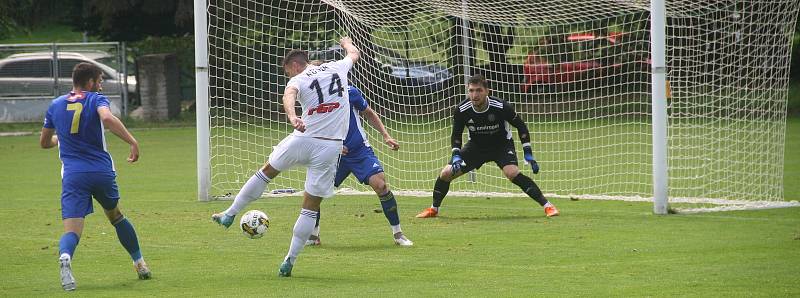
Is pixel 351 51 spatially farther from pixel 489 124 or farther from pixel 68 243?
pixel 489 124

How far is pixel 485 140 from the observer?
13.8 meters

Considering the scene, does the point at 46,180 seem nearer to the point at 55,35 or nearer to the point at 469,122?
the point at 469,122

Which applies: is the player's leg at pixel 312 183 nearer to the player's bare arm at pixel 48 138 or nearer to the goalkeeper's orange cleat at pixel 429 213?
the player's bare arm at pixel 48 138

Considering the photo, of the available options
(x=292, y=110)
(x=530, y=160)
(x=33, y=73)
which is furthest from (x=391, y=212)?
(x=33, y=73)

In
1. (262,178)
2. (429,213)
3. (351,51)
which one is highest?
(351,51)

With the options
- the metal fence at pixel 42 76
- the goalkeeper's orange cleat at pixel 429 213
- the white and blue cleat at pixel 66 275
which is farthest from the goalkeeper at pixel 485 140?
the metal fence at pixel 42 76

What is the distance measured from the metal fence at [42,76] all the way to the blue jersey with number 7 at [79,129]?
25.4 meters

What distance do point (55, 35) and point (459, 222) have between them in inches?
2025

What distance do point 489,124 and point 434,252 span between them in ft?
10.3

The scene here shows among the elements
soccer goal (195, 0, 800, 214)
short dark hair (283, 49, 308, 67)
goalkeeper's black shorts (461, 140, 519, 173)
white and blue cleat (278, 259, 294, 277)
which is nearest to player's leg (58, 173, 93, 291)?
white and blue cleat (278, 259, 294, 277)

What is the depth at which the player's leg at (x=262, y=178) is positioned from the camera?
9789 millimetres

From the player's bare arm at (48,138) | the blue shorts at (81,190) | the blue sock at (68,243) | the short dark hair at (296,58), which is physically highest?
the short dark hair at (296,58)

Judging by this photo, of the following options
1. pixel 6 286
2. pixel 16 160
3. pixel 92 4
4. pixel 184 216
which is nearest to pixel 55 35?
pixel 92 4

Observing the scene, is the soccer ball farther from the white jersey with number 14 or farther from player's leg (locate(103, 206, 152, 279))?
player's leg (locate(103, 206, 152, 279))
